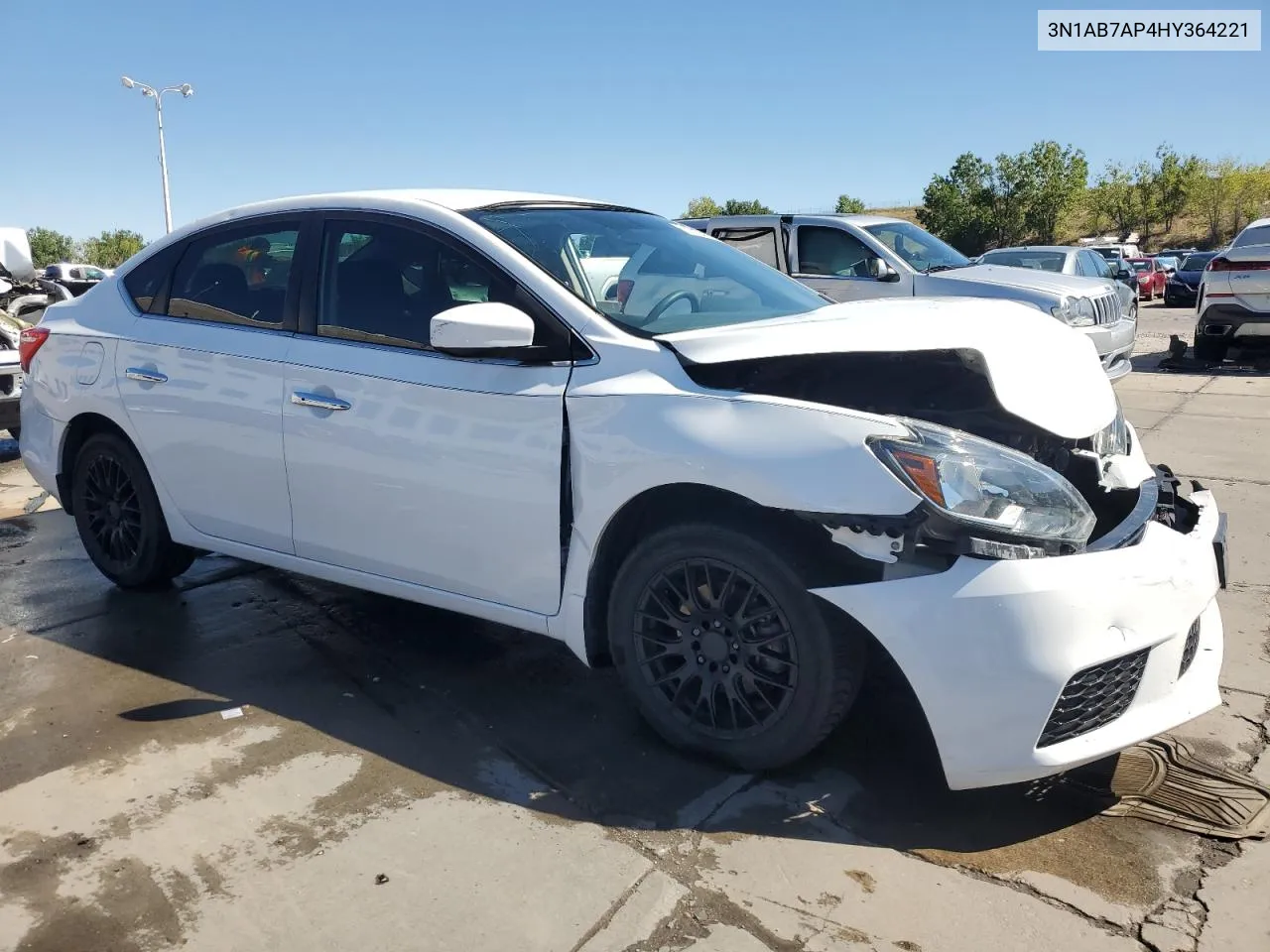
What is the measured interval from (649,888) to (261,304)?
267cm

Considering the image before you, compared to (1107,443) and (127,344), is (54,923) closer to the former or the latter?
(127,344)

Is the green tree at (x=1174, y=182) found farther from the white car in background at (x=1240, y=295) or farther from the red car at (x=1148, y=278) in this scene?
the white car in background at (x=1240, y=295)

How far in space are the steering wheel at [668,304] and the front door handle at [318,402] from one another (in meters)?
1.07

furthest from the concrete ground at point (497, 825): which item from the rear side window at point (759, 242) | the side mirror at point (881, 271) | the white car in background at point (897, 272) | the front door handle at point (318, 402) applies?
the rear side window at point (759, 242)

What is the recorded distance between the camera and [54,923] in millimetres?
2539

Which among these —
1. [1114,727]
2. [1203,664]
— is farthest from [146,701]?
[1203,664]

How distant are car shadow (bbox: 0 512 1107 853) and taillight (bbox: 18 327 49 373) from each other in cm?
109

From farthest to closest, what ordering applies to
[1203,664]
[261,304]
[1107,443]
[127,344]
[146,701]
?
[127,344] < [261,304] < [146,701] < [1107,443] < [1203,664]

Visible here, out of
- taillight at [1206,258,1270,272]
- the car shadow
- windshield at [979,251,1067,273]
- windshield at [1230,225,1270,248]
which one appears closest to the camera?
the car shadow

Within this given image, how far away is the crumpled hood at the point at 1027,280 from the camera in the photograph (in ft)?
32.0

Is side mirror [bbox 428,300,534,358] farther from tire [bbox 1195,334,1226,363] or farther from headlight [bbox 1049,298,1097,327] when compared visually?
tire [bbox 1195,334,1226,363]

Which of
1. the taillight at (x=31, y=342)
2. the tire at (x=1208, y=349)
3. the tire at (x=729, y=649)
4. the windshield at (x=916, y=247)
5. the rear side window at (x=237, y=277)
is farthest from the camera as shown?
the tire at (x=1208, y=349)

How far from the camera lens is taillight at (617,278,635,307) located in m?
3.52

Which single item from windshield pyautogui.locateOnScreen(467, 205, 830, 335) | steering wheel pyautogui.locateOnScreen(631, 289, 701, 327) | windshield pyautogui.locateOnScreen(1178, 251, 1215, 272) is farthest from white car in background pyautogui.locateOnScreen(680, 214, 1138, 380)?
windshield pyautogui.locateOnScreen(1178, 251, 1215, 272)
